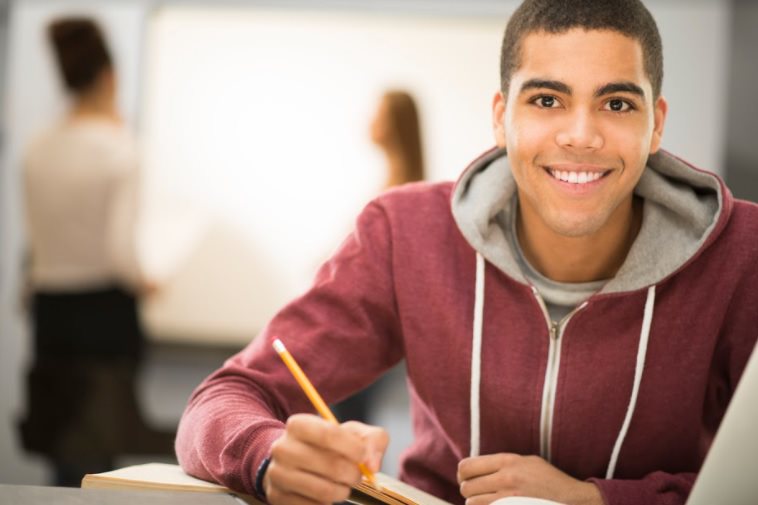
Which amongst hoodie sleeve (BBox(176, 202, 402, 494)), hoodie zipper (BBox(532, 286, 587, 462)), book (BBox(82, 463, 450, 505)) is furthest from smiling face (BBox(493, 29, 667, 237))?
book (BBox(82, 463, 450, 505))

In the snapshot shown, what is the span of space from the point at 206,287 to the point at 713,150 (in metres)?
2.06

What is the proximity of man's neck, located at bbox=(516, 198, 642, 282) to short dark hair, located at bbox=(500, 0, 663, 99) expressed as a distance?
0.17 m

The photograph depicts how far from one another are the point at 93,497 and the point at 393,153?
2.52m

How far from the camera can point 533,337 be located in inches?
45.9

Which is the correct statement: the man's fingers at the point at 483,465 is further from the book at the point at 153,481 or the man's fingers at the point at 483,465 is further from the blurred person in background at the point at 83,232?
the blurred person in background at the point at 83,232

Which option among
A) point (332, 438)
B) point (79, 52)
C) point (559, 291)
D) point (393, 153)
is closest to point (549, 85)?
point (559, 291)

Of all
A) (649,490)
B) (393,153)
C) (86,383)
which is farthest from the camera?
(86,383)

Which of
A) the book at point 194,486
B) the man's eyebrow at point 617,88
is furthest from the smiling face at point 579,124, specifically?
the book at point 194,486

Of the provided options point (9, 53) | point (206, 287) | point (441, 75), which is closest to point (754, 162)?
point (441, 75)

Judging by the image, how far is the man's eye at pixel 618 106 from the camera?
3.69 feet

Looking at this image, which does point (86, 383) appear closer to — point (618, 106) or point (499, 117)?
point (499, 117)

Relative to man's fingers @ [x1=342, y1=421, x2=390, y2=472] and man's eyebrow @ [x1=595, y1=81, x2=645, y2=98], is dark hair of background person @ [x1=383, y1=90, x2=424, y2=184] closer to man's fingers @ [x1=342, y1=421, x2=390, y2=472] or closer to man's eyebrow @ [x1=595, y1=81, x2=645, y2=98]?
man's eyebrow @ [x1=595, y1=81, x2=645, y2=98]

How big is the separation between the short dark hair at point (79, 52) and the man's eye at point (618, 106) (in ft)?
7.49

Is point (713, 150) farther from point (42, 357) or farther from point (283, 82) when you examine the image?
point (42, 357)
